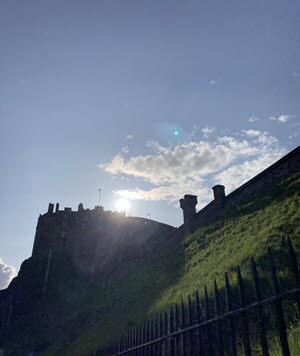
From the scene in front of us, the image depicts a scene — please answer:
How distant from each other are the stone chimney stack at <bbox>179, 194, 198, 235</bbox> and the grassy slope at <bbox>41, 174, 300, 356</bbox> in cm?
228

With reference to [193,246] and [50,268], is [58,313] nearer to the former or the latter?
[50,268]

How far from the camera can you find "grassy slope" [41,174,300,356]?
1087 centimetres

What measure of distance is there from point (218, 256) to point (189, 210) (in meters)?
10.5

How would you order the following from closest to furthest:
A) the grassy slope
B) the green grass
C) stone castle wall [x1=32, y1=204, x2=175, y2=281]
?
1. the green grass
2. the grassy slope
3. stone castle wall [x1=32, y1=204, x2=175, y2=281]

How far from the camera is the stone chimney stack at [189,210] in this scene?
2408 cm

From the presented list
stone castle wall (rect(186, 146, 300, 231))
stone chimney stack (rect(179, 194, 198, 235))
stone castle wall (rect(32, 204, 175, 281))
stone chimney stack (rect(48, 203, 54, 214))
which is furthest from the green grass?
stone chimney stack (rect(48, 203, 54, 214))

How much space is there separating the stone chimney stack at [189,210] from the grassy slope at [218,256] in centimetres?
228

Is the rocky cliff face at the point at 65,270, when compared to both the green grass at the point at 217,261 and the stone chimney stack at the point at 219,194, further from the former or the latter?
the stone chimney stack at the point at 219,194

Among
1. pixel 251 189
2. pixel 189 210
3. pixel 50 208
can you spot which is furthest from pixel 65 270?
pixel 251 189

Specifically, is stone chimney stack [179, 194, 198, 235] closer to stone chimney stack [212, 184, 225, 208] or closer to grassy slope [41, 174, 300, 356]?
grassy slope [41, 174, 300, 356]

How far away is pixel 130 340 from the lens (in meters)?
5.55

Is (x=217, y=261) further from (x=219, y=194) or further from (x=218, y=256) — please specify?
(x=219, y=194)

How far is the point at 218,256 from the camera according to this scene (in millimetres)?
14172

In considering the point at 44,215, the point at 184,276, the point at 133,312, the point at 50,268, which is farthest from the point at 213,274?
the point at 44,215
